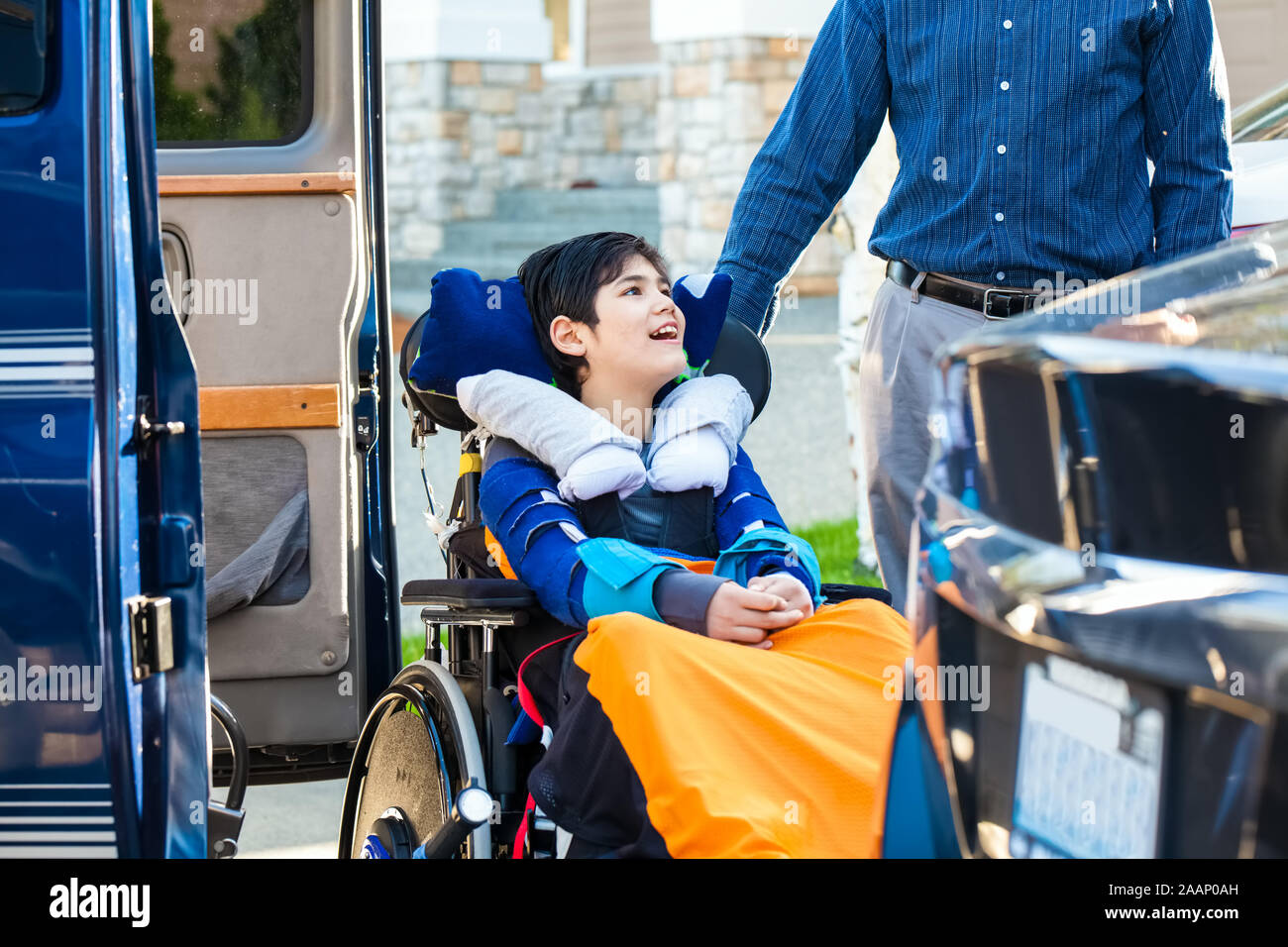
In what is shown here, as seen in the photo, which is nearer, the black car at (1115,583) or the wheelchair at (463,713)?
the black car at (1115,583)

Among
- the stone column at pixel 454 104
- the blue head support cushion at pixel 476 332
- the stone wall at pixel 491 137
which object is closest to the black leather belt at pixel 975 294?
the blue head support cushion at pixel 476 332

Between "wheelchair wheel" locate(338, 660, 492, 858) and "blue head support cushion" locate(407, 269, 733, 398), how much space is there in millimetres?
568

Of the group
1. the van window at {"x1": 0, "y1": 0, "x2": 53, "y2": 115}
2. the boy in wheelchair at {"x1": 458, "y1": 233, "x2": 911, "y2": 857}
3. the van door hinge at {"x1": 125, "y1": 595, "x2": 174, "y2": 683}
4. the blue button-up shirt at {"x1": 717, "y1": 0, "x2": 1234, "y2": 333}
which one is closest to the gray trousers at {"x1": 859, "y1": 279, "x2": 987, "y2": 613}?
the blue button-up shirt at {"x1": 717, "y1": 0, "x2": 1234, "y2": 333}

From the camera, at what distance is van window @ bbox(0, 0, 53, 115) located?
1.81 meters

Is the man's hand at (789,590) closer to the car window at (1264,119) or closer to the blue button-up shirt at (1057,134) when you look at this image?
the blue button-up shirt at (1057,134)

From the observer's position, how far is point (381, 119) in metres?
3.64

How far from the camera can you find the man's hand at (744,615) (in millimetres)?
2273

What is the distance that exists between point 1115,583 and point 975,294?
2.02 metres

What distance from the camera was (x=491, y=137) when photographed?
1505cm

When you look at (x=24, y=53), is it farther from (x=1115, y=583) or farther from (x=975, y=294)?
(x=975, y=294)

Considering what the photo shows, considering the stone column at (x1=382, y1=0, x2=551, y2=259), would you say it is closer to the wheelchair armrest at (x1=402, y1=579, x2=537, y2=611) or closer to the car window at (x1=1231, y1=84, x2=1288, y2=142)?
the car window at (x1=1231, y1=84, x2=1288, y2=142)

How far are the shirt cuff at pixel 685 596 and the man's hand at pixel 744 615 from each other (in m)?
0.02
